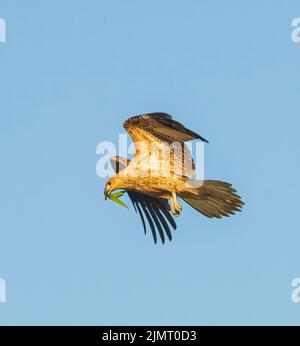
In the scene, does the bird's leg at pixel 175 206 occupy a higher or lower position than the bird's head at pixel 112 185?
lower

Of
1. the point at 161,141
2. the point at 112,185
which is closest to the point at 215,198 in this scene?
the point at 161,141

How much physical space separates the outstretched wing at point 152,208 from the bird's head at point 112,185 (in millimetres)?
788

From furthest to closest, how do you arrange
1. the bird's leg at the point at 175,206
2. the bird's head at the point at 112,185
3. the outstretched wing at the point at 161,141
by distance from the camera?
1. the bird's head at the point at 112,185
2. the bird's leg at the point at 175,206
3. the outstretched wing at the point at 161,141

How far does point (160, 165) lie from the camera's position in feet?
99.0

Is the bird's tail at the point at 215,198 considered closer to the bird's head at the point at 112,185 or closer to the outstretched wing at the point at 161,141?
the outstretched wing at the point at 161,141

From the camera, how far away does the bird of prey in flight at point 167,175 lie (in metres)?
29.7

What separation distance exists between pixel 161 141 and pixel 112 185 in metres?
1.36

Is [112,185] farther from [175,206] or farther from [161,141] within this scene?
[161,141]
